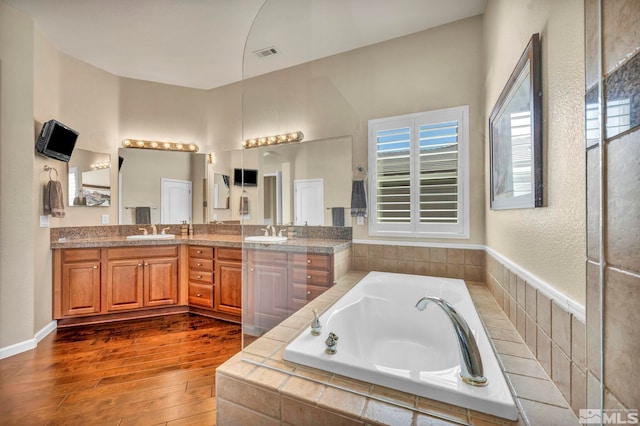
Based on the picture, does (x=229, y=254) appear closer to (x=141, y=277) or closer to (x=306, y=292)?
(x=141, y=277)

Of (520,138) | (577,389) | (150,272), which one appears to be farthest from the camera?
(150,272)

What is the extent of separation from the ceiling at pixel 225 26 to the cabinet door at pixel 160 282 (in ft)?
7.52

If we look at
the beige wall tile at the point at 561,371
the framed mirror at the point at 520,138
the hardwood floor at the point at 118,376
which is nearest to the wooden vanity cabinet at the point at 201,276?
the hardwood floor at the point at 118,376

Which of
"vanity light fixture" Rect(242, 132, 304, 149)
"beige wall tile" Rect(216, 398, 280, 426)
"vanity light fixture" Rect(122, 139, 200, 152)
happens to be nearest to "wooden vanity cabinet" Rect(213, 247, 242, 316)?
"vanity light fixture" Rect(242, 132, 304, 149)

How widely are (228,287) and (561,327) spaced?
271cm

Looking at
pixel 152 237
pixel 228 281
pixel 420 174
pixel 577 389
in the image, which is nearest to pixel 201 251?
pixel 228 281

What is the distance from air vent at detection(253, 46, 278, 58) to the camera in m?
1.73

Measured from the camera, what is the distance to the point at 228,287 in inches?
113

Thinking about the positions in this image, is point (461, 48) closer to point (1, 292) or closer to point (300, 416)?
point (300, 416)

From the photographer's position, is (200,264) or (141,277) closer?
(141,277)

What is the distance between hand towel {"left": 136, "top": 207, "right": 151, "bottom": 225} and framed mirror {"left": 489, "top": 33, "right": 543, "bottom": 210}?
12.1 feet

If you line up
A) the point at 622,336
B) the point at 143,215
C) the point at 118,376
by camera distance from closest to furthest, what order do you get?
the point at 622,336 → the point at 118,376 → the point at 143,215

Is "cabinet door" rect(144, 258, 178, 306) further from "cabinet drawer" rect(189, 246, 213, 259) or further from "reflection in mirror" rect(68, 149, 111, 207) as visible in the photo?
"reflection in mirror" rect(68, 149, 111, 207)

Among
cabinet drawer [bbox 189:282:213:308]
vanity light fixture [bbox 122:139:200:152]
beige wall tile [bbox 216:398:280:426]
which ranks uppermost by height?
vanity light fixture [bbox 122:139:200:152]
